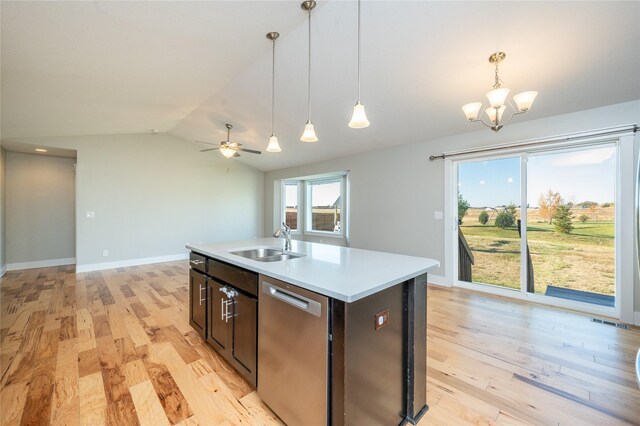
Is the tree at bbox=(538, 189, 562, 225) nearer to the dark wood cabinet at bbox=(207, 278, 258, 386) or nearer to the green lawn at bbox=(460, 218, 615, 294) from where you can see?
the green lawn at bbox=(460, 218, 615, 294)

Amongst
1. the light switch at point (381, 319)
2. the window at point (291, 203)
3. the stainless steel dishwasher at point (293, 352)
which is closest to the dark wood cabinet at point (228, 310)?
the stainless steel dishwasher at point (293, 352)

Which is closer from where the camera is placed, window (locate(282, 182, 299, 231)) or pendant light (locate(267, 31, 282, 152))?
pendant light (locate(267, 31, 282, 152))

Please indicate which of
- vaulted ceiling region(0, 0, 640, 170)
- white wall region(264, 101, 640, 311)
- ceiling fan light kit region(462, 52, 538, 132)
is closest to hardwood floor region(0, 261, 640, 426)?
→ white wall region(264, 101, 640, 311)

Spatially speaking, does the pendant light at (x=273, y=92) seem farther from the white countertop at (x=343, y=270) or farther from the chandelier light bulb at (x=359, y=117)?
the white countertop at (x=343, y=270)

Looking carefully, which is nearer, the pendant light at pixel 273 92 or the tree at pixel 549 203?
the pendant light at pixel 273 92

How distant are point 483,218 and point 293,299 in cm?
355

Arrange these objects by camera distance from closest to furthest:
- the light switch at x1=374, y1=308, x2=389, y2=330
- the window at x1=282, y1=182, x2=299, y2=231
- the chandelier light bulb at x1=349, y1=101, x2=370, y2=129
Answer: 1. the light switch at x1=374, y1=308, x2=389, y2=330
2. the chandelier light bulb at x1=349, y1=101, x2=370, y2=129
3. the window at x1=282, y1=182, x2=299, y2=231

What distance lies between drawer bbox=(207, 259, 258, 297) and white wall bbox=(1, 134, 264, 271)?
4.53m

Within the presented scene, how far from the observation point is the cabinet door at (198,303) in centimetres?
229

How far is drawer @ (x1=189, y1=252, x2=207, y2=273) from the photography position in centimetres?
227

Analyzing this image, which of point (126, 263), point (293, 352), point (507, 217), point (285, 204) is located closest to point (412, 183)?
point (507, 217)

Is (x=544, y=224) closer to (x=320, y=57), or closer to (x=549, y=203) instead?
(x=549, y=203)

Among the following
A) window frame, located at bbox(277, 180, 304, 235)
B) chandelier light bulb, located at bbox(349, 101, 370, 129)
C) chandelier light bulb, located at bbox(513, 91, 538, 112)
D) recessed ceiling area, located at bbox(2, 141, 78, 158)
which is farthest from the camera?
window frame, located at bbox(277, 180, 304, 235)

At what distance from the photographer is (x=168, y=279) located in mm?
4484
